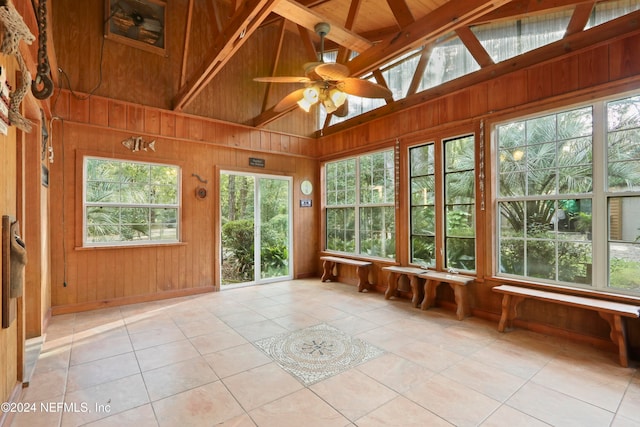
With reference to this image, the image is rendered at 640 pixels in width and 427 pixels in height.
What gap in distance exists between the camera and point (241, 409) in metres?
1.98

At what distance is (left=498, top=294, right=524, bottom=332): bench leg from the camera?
3264mm

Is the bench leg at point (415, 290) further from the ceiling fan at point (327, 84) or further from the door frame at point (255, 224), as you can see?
the door frame at point (255, 224)

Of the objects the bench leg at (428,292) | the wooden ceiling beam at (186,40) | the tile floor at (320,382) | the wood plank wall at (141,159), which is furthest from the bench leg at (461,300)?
the wooden ceiling beam at (186,40)

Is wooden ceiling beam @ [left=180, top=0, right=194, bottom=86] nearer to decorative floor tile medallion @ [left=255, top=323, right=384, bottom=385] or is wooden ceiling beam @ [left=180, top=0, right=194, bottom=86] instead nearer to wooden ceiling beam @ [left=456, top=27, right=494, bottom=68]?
wooden ceiling beam @ [left=456, top=27, right=494, bottom=68]

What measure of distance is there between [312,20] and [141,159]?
319 centimetres

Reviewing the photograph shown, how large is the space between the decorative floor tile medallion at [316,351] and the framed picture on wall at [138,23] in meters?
4.54

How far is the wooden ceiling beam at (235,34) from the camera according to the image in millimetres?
2373

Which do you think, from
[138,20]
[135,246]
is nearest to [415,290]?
[135,246]

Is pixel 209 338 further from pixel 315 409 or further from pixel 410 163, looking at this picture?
pixel 410 163

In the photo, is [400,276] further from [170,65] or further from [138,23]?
[138,23]

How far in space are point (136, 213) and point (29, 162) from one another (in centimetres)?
166

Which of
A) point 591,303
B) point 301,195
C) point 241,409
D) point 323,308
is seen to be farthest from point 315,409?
point 301,195

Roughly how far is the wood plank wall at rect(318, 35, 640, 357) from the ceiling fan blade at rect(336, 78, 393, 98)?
1.52 m

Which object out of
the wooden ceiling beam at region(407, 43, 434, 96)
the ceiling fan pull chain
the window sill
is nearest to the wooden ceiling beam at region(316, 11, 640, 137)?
the wooden ceiling beam at region(407, 43, 434, 96)
